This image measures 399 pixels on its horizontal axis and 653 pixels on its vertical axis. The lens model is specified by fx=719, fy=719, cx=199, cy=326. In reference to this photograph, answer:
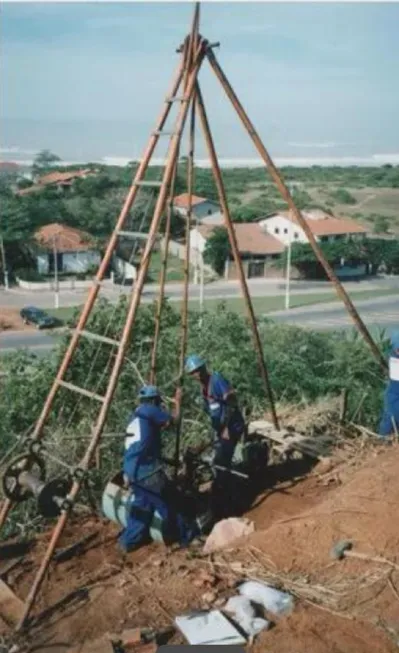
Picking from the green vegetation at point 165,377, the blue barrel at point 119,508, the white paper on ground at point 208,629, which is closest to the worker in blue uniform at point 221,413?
the blue barrel at point 119,508

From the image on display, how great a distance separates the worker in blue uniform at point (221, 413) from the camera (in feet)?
22.0

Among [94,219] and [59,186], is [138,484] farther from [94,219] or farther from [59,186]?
[59,186]

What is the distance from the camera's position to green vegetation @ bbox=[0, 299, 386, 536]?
8914mm

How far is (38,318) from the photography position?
93.1ft

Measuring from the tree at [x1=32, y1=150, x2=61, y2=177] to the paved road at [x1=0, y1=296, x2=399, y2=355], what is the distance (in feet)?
169

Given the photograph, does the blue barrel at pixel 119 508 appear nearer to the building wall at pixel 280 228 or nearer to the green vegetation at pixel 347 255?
the green vegetation at pixel 347 255

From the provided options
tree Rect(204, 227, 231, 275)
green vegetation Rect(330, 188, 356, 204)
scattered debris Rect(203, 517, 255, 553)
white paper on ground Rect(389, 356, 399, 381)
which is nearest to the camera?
scattered debris Rect(203, 517, 255, 553)

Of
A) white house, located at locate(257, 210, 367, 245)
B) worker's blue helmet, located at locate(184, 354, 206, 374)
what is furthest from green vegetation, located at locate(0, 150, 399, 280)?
worker's blue helmet, located at locate(184, 354, 206, 374)

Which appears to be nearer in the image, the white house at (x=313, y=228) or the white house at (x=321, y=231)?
the white house at (x=321, y=231)

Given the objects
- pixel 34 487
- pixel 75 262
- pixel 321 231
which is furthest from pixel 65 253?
pixel 34 487

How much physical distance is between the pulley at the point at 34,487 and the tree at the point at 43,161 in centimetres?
7374

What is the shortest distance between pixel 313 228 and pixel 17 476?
36777 mm

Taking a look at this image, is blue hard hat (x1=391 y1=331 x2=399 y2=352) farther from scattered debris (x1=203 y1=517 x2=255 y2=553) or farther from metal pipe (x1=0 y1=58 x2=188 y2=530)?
metal pipe (x1=0 y1=58 x2=188 y2=530)

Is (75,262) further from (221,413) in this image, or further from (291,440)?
(221,413)
